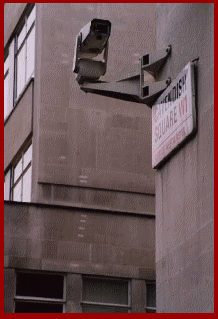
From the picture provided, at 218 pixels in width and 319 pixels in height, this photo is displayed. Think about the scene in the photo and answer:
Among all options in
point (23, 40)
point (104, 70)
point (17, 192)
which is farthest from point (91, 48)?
point (23, 40)

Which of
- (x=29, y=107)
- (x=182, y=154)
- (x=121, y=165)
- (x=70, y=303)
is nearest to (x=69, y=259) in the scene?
(x=70, y=303)

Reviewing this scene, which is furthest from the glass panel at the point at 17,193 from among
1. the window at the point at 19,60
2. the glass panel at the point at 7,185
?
the window at the point at 19,60

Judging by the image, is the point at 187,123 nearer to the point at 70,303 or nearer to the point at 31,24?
the point at 70,303

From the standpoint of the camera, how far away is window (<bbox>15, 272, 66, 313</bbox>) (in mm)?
26516

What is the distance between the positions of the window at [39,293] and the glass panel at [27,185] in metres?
2.55

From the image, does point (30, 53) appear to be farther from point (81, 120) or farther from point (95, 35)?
point (95, 35)

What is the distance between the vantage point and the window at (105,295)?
27031mm

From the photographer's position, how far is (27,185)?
29.1m

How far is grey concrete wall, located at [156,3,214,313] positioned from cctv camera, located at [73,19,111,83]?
139cm

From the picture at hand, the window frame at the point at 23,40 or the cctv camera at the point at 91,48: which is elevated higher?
the window frame at the point at 23,40

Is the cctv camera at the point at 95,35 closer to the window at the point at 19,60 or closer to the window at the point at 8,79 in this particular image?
the window at the point at 19,60

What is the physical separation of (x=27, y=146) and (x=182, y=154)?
40.0 feet

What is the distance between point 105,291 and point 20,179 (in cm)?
455

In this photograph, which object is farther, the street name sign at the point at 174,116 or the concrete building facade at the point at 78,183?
the concrete building facade at the point at 78,183
